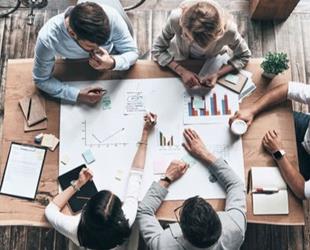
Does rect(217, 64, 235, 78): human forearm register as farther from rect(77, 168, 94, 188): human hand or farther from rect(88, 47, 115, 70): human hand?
rect(77, 168, 94, 188): human hand

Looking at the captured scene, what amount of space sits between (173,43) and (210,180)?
68 cm

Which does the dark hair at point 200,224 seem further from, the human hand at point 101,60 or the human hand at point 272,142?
the human hand at point 101,60

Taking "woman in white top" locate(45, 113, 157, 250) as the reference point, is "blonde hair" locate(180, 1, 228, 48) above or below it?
above

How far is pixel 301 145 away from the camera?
6.94ft

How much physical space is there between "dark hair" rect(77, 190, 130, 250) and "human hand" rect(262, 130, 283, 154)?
25.5 inches

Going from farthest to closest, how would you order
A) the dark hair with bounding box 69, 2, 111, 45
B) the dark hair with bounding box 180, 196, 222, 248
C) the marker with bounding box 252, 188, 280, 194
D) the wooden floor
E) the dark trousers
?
the wooden floor < the dark trousers < the marker with bounding box 252, 188, 280, 194 < the dark hair with bounding box 69, 2, 111, 45 < the dark hair with bounding box 180, 196, 222, 248

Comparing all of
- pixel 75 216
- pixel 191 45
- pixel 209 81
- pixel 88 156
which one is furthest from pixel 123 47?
pixel 75 216

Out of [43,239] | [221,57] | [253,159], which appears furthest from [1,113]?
[253,159]

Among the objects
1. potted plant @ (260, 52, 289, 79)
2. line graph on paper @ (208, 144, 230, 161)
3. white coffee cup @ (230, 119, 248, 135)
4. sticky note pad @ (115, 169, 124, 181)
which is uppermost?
potted plant @ (260, 52, 289, 79)

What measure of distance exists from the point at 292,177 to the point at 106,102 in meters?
0.83

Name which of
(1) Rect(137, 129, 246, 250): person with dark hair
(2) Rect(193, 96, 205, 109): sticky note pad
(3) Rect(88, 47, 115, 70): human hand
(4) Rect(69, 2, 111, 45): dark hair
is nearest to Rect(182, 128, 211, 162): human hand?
(1) Rect(137, 129, 246, 250): person with dark hair

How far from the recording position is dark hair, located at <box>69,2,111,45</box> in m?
1.70

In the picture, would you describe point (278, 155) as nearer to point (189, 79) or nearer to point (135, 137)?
point (189, 79)

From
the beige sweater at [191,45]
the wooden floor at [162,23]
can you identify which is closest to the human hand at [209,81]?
the beige sweater at [191,45]
